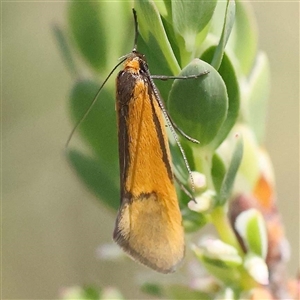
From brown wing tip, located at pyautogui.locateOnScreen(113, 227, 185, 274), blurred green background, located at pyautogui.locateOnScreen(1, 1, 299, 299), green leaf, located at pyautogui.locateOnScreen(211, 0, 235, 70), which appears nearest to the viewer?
green leaf, located at pyautogui.locateOnScreen(211, 0, 235, 70)

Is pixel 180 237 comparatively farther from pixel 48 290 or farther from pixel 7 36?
pixel 7 36

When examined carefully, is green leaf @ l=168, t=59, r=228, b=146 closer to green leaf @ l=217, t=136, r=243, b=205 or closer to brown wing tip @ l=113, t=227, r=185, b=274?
green leaf @ l=217, t=136, r=243, b=205

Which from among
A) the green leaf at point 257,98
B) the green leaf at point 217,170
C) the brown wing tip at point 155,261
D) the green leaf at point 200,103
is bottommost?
the brown wing tip at point 155,261

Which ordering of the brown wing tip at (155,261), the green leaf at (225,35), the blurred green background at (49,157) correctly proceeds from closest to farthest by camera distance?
the green leaf at (225,35)
the brown wing tip at (155,261)
the blurred green background at (49,157)

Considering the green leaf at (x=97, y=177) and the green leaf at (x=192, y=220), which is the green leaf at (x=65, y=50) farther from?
the green leaf at (x=192, y=220)

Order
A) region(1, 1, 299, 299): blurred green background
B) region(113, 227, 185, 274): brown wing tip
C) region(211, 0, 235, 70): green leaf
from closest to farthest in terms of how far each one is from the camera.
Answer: region(211, 0, 235, 70): green leaf, region(113, 227, 185, 274): brown wing tip, region(1, 1, 299, 299): blurred green background

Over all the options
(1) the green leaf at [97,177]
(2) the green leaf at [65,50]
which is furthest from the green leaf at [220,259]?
(2) the green leaf at [65,50]

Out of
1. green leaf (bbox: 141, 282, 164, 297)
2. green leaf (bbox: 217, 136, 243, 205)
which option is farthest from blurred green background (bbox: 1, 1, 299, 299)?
green leaf (bbox: 217, 136, 243, 205)
